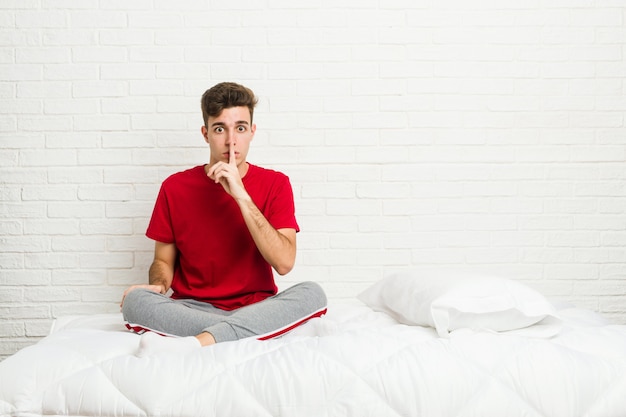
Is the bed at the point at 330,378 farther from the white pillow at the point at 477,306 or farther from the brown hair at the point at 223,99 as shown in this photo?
the brown hair at the point at 223,99

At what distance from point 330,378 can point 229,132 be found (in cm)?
123

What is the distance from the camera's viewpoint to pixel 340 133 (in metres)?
3.22

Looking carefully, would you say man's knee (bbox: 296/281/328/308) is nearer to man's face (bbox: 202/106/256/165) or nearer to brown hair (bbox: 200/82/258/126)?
man's face (bbox: 202/106/256/165)

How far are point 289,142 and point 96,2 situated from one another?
1.11 metres

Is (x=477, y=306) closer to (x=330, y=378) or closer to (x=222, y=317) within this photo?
(x=330, y=378)

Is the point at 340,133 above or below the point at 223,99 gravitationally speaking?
below

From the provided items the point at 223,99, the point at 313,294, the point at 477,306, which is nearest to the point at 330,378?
the point at 477,306

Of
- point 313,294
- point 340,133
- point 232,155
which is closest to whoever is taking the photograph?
point 313,294

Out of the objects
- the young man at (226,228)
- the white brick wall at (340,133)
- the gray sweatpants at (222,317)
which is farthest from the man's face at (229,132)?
the gray sweatpants at (222,317)

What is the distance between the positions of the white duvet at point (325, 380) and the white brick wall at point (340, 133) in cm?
139

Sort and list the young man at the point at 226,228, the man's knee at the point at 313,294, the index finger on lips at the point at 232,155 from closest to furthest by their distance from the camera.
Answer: the man's knee at the point at 313,294 < the young man at the point at 226,228 < the index finger on lips at the point at 232,155

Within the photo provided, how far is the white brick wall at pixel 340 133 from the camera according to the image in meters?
3.19

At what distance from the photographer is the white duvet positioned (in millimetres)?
1691

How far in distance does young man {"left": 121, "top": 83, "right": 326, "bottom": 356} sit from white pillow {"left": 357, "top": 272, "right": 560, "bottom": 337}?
0.42 metres
